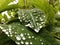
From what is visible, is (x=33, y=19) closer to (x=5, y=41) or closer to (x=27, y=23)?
(x=27, y=23)

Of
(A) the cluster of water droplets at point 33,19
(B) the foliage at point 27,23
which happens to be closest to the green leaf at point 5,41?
(B) the foliage at point 27,23

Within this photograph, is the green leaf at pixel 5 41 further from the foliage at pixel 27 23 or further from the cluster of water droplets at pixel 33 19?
the cluster of water droplets at pixel 33 19

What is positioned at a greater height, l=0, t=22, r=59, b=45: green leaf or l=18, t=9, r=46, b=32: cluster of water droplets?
l=18, t=9, r=46, b=32: cluster of water droplets

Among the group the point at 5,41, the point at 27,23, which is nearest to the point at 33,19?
the point at 27,23

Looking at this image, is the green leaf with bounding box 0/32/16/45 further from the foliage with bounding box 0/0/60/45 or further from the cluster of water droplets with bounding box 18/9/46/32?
the cluster of water droplets with bounding box 18/9/46/32

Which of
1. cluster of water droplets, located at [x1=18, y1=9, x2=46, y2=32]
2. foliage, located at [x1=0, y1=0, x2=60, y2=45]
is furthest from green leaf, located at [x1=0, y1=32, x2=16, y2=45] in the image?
cluster of water droplets, located at [x1=18, y1=9, x2=46, y2=32]
